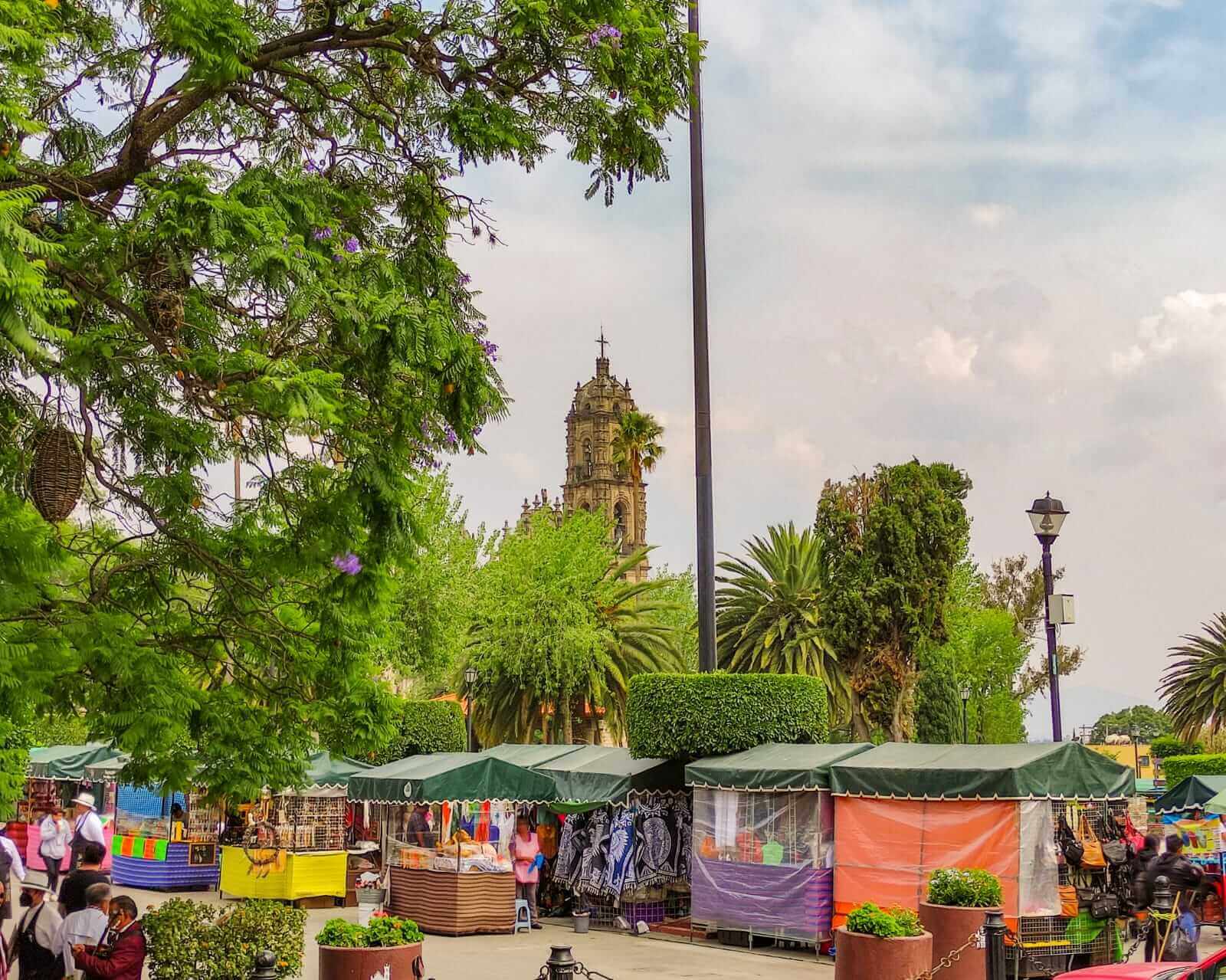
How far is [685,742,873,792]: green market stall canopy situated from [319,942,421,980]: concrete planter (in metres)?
7.63

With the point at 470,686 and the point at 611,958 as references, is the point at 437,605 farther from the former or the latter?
the point at 611,958

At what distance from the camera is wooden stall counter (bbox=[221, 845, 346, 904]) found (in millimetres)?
23875

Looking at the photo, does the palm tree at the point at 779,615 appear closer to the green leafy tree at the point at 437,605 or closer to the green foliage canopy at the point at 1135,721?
the green leafy tree at the point at 437,605

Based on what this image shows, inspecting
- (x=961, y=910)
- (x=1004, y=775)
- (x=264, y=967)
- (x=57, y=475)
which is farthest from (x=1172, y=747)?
(x=57, y=475)

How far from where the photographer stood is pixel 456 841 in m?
22.3

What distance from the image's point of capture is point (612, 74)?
9.91m

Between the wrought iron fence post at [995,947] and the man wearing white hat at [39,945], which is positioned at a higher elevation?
the man wearing white hat at [39,945]

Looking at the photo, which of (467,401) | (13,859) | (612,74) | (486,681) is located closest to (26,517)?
(467,401)

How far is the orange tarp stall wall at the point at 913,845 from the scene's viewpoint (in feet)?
52.7

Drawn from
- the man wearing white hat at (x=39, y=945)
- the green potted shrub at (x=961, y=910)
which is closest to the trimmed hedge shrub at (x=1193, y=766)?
the green potted shrub at (x=961, y=910)

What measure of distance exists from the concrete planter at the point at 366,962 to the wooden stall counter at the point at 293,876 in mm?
12516

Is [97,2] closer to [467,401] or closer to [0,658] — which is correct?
[467,401]

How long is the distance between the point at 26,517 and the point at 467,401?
3009 millimetres

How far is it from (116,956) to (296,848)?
14.4 meters
